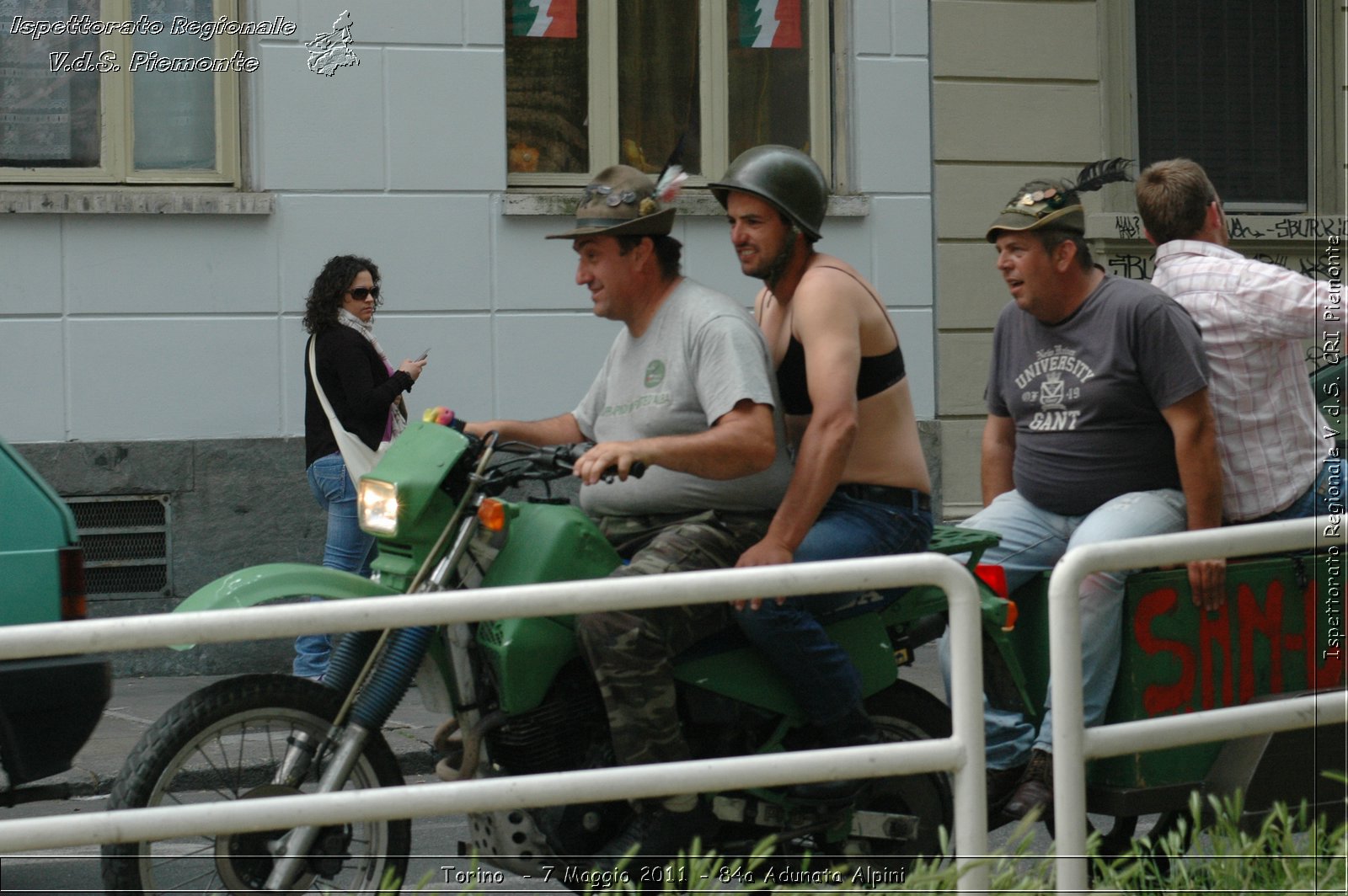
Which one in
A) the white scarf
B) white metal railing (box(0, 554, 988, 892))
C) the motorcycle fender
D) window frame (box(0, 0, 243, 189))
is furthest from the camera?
window frame (box(0, 0, 243, 189))

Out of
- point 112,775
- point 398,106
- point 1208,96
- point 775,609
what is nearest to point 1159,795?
point 775,609

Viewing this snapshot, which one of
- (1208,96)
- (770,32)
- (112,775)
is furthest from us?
(1208,96)

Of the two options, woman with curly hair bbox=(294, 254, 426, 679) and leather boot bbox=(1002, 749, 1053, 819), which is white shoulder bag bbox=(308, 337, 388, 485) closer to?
woman with curly hair bbox=(294, 254, 426, 679)

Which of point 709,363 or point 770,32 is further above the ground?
point 770,32

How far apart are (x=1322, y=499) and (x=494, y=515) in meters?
2.21

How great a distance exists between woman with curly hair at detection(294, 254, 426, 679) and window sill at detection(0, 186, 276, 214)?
1380 millimetres

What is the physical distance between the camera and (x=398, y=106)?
9.58 meters

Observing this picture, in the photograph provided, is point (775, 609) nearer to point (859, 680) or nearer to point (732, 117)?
point (859, 680)

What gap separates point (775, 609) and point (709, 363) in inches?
23.5

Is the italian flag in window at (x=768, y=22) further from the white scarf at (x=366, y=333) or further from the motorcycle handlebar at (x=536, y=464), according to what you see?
the motorcycle handlebar at (x=536, y=464)

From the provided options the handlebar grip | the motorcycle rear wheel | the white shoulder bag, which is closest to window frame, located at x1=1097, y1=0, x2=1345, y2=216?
the white shoulder bag

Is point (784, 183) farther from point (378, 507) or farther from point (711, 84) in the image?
point (711, 84)

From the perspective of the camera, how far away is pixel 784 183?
421 centimetres

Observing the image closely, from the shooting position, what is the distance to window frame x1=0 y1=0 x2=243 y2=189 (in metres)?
9.40
